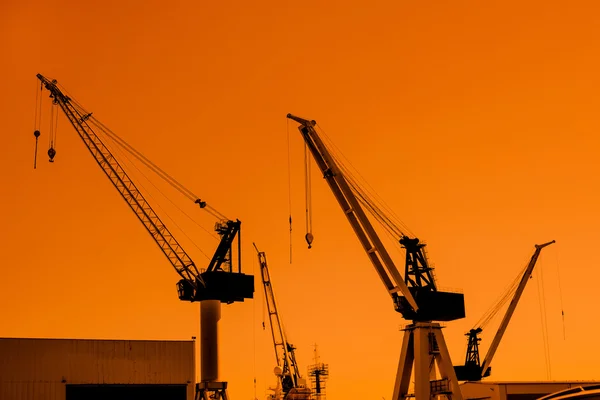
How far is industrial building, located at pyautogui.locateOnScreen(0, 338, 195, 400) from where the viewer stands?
8312 centimetres

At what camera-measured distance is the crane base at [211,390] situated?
320 feet

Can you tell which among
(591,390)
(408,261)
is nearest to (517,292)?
(408,261)

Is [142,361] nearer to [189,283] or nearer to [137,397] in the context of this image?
[137,397]

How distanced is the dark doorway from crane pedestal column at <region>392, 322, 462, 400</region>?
20.4 m

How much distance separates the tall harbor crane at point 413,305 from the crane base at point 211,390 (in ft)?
59.1

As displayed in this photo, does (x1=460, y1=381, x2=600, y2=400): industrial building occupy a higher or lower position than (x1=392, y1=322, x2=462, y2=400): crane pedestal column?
lower

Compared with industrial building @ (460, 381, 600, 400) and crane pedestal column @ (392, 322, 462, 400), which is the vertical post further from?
industrial building @ (460, 381, 600, 400)

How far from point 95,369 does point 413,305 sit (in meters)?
29.5

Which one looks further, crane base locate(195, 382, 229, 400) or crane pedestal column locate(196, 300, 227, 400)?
crane pedestal column locate(196, 300, 227, 400)

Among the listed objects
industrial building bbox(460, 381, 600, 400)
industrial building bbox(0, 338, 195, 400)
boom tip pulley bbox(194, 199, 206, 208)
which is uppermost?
boom tip pulley bbox(194, 199, 206, 208)

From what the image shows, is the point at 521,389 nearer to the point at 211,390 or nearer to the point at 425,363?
the point at 425,363

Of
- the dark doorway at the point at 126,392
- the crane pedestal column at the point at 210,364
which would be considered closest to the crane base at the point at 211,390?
the crane pedestal column at the point at 210,364

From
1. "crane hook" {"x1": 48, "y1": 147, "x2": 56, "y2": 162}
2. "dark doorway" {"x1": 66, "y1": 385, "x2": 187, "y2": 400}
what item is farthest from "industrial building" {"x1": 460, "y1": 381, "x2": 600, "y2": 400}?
"crane hook" {"x1": 48, "y1": 147, "x2": 56, "y2": 162}

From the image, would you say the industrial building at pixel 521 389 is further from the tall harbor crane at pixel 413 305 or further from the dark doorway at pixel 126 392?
the dark doorway at pixel 126 392
